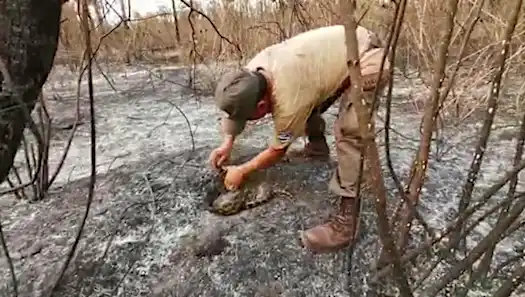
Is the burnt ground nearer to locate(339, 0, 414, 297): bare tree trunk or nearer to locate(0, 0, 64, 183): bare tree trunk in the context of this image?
locate(339, 0, 414, 297): bare tree trunk

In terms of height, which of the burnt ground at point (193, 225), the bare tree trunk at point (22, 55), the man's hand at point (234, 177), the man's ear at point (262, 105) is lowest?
the burnt ground at point (193, 225)

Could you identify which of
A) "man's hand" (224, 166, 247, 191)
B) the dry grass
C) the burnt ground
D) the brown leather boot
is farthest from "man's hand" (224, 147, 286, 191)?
the dry grass

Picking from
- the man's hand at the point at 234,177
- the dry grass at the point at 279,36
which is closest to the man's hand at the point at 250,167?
the man's hand at the point at 234,177

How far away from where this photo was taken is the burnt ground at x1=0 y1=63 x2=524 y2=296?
5.71 feet

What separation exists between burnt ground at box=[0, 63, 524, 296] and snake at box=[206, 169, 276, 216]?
3cm

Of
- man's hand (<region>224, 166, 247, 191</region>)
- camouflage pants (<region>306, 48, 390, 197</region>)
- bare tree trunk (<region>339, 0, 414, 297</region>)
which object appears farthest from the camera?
man's hand (<region>224, 166, 247, 191</region>)

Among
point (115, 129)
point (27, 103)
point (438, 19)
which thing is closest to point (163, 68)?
point (115, 129)

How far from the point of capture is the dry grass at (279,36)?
265 centimetres

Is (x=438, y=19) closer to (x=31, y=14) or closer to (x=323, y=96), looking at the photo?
(x=323, y=96)

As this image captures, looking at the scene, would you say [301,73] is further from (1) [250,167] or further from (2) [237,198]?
(2) [237,198]

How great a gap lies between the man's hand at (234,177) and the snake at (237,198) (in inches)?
1.4

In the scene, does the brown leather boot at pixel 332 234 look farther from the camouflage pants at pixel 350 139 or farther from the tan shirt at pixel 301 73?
the tan shirt at pixel 301 73

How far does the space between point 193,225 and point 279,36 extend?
1.86 metres

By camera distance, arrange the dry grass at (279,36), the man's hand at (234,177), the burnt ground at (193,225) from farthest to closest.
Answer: the dry grass at (279,36) → the man's hand at (234,177) → the burnt ground at (193,225)
